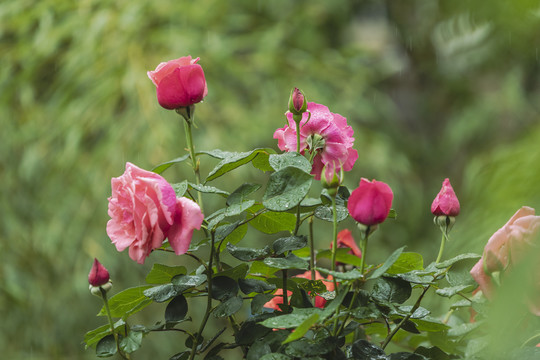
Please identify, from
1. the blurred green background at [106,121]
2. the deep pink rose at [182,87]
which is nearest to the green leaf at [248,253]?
the deep pink rose at [182,87]

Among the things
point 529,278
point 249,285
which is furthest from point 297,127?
point 529,278

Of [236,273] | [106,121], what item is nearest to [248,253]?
[236,273]

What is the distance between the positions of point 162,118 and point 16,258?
0.57 meters

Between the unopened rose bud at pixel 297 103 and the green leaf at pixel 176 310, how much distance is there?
15 cm

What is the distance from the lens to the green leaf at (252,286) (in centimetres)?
40

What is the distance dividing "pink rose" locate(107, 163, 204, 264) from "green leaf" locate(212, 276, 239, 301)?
0.13 feet

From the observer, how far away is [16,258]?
65.4 inches

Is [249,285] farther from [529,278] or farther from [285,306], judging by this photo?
[529,278]

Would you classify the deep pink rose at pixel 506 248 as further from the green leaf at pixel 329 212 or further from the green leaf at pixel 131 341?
the green leaf at pixel 131 341

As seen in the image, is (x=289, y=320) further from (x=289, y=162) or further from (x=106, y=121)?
(x=106, y=121)

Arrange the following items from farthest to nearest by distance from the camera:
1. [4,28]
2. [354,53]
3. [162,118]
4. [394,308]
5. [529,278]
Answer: [354,53] < [4,28] < [162,118] < [394,308] < [529,278]

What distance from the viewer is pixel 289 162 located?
1.24 ft

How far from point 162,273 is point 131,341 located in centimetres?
5

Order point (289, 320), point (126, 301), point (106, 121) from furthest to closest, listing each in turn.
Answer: point (106, 121), point (126, 301), point (289, 320)
